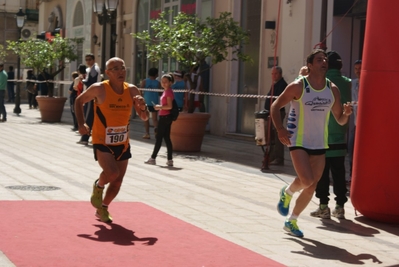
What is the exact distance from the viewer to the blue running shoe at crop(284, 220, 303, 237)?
9094 millimetres

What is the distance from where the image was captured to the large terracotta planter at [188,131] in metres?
18.3

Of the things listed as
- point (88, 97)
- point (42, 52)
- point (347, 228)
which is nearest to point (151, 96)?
point (42, 52)

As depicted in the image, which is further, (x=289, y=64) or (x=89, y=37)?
(x=89, y=37)

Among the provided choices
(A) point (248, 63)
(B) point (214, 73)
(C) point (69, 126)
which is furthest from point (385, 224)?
(C) point (69, 126)

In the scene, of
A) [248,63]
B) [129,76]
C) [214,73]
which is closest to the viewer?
[248,63]

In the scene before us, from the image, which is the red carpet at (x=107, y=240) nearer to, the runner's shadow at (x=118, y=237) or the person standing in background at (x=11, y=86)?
the runner's shadow at (x=118, y=237)

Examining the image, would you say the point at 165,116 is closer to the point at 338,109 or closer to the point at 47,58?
the point at 338,109

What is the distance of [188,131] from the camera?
1841cm

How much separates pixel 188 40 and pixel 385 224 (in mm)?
9866

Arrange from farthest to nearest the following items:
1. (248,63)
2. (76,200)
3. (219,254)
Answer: (248,63) → (76,200) → (219,254)

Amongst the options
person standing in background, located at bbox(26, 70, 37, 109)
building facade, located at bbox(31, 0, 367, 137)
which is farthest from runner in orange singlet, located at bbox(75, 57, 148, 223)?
person standing in background, located at bbox(26, 70, 37, 109)

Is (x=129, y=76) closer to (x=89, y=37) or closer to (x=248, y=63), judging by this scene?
(x=89, y=37)

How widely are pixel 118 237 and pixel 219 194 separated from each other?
3.74 m

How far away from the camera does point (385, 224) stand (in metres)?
10.2
